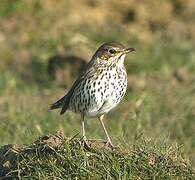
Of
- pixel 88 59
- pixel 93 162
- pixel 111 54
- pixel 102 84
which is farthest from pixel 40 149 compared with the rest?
pixel 88 59

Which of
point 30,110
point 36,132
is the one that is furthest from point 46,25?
point 36,132

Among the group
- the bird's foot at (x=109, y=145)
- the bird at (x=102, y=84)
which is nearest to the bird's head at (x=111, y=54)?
the bird at (x=102, y=84)

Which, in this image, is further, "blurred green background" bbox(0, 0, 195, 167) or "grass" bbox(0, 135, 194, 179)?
"blurred green background" bbox(0, 0, 195, 167)

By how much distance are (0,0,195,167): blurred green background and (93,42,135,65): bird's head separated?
0.76m

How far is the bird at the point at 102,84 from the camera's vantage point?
8.57 metres

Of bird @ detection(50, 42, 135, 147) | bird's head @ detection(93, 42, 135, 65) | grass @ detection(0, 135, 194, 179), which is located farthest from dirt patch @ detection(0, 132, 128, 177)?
bird's head @ detection(93, 42, 135, 65)

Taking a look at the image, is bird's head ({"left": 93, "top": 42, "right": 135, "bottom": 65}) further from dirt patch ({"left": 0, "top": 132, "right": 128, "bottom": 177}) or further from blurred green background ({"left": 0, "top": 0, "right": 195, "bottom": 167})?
dirt patch ({"left": 0, "top": 132, "right": 128, "bottom": 177})

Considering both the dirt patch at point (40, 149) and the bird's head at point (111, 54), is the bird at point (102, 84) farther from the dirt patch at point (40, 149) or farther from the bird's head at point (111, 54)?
the dirt patch at point (40, 149)

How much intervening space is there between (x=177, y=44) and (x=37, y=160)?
25.3 feet

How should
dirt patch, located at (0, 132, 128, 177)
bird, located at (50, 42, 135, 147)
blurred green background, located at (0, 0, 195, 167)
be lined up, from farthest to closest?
1. blurred green background, located at (0, 0, 195, 167)
2. bird, located at (50, 42, 135, 147)
3. dirt patch, located at (0, 132, 128, 177)

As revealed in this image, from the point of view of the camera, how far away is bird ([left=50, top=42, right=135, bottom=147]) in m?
8.57

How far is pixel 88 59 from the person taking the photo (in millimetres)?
13281

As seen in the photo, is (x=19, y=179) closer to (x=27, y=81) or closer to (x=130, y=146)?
(x=130, y=146)

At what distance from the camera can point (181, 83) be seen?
1282 centimetres
